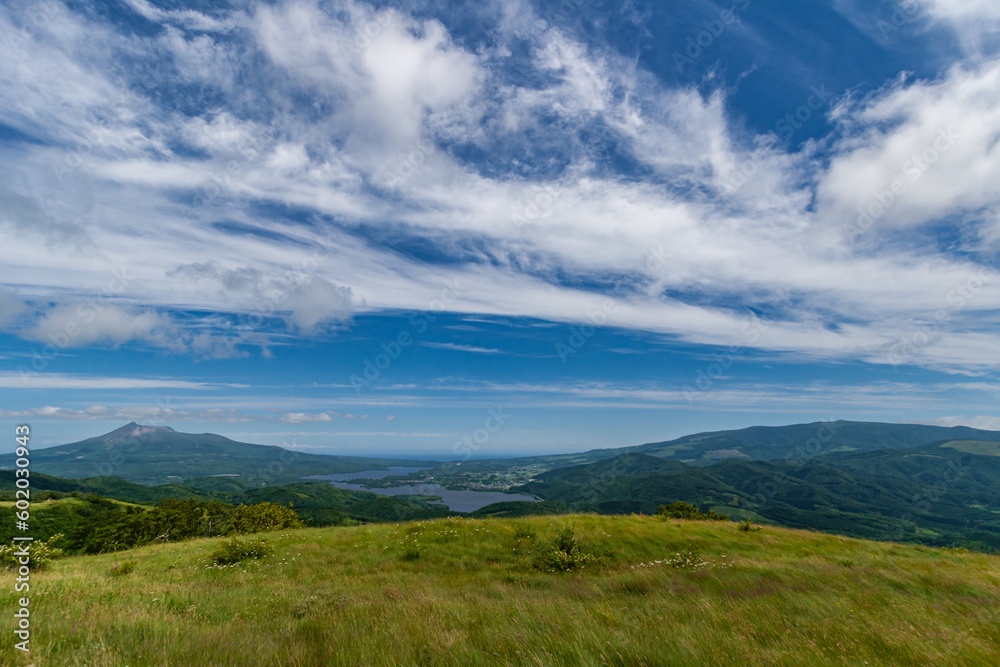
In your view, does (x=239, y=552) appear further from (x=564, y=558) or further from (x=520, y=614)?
(x=520, y=614)

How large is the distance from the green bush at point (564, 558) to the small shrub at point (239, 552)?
40.6ft

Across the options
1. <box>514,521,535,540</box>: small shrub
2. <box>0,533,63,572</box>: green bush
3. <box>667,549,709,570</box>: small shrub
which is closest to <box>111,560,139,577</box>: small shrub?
<box>0,533,63,572</box>: green bush

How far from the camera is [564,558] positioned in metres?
16.2

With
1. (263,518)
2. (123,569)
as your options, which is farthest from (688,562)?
(263,518)

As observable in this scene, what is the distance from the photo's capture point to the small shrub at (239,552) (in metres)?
17.0

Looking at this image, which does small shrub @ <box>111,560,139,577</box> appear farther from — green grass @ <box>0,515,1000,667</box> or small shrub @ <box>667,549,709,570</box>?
small shrub @ <box>667,549,709,570</box>

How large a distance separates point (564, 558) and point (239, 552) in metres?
14.2

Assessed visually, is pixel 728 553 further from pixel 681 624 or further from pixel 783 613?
pixel 681 624

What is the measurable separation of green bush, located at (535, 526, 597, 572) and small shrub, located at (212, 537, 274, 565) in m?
12.4

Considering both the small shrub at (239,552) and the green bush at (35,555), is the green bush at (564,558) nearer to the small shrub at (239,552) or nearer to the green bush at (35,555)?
the small shrub at (239,552)

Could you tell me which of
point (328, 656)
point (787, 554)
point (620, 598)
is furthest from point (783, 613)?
point (787, 554)

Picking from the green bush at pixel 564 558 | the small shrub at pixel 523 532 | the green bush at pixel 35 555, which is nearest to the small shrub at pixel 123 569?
the green bush at pixel 35 555

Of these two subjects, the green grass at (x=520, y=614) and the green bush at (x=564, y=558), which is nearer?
the green grass at (x=520, y=614)

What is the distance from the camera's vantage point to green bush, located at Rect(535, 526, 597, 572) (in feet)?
52.4
